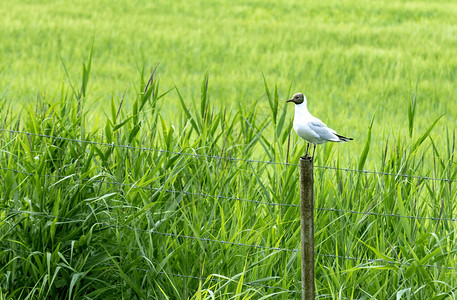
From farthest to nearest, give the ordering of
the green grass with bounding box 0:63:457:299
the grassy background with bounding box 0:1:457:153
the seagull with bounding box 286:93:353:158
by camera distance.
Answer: the grassy background with bounding box 0:1:457:153
the green grass with bounding box 0:63:457:299
the seagull with bounding box 286:93:353:158

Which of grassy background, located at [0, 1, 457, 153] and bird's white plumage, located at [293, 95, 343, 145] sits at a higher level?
bird's white plumage, located at [293, 95, 343, 145]

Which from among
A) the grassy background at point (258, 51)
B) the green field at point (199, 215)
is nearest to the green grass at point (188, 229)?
the green field at point (199, 215)

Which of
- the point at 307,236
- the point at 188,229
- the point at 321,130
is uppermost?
the point at 321,130

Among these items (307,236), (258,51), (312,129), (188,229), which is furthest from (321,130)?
(258,51)

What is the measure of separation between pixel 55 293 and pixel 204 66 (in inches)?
238

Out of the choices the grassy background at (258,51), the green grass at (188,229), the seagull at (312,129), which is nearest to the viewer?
the seagull at (312,129)

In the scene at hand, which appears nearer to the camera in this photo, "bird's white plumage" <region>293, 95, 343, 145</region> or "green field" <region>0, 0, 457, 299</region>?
"bird's white plumage" <region>293, 95, 343, 145</region>

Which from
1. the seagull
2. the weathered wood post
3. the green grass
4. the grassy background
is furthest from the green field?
the grassy background

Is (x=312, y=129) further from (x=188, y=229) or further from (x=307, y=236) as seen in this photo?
(x=188, y=229)

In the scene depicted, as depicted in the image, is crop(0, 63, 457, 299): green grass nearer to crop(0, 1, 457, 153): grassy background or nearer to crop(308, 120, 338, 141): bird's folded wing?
crop(308, 120, 338, 141): bird's folded wing

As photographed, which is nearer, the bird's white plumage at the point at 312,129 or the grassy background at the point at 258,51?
the bird's white plumage at the point at 312,129

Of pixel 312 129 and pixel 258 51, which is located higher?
pixel 312 129

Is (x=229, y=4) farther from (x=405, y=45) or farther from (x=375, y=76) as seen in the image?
(x=375, y=76)

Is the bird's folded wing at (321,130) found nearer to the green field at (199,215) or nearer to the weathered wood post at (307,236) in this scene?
the weathered wood post at (307,236)
